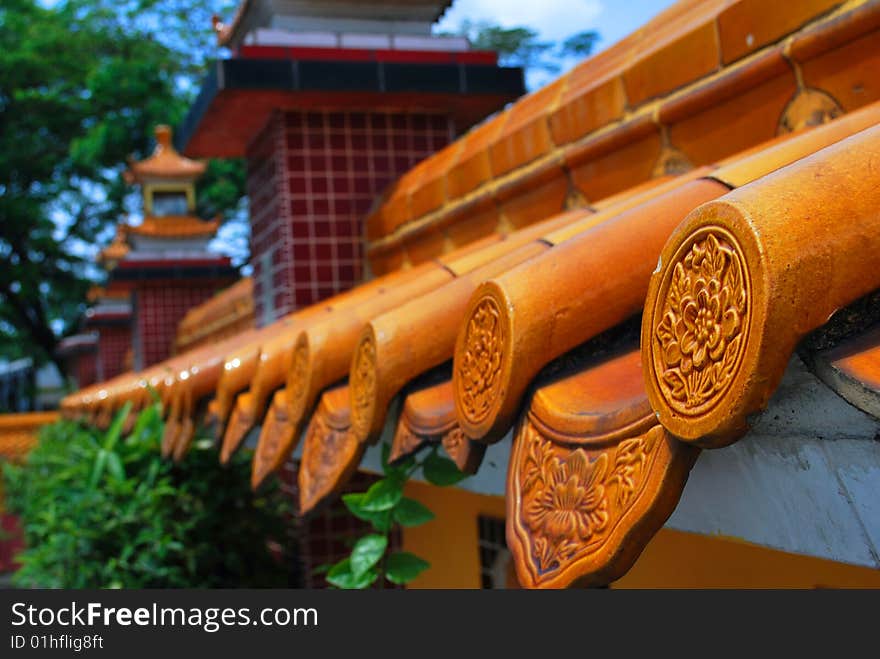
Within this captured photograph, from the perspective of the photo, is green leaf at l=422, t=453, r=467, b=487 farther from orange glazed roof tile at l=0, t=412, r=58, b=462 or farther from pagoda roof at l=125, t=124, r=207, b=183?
orange glazed roof tile at l=0, t=412, r=58, b=462

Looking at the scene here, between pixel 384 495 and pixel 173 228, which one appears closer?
pixel 384 495

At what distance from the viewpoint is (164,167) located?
1154cm

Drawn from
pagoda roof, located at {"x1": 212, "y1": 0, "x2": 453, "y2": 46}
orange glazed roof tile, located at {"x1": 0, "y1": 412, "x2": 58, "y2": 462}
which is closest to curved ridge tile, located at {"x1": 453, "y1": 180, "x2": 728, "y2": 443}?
pagoda roof, located at {"x1": 212, "y1": 0, "x2": 453, "y2": 46}

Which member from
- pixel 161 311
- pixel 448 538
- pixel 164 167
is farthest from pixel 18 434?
pixel 448 538

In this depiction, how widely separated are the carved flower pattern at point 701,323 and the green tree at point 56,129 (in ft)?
64.2

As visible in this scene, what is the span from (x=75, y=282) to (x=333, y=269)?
1826 centimetres

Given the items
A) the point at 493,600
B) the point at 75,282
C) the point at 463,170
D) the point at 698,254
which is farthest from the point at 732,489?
the point at 75,282

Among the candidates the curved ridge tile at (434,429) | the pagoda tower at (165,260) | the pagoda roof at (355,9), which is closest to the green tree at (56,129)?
the pagoda tower at (165,260)

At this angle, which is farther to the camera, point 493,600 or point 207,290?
point 207,290

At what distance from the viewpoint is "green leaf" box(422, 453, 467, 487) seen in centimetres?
197

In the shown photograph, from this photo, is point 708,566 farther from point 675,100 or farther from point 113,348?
point 113,348

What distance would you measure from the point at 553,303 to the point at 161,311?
10094mm

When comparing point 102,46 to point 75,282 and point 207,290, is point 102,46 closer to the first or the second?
point 75,282

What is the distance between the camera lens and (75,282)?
21609 mm
